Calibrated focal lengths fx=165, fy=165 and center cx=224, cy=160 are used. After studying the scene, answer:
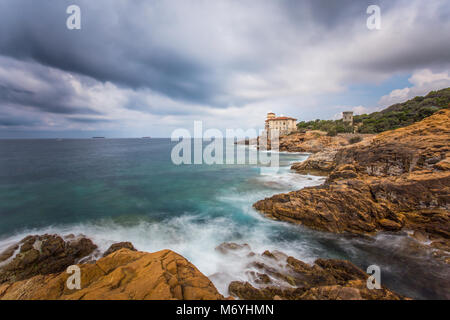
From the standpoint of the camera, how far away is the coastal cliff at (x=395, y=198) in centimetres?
859

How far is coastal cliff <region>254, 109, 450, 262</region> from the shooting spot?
8.59 metres

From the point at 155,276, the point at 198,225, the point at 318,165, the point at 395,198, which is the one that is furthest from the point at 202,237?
the point at 318,165

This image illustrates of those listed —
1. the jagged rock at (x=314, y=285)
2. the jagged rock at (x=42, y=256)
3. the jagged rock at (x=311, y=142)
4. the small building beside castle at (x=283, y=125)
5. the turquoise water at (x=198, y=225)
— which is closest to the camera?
the jagged rock at (x=314, y=285)

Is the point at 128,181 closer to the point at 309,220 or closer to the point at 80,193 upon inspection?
the point at 80,193

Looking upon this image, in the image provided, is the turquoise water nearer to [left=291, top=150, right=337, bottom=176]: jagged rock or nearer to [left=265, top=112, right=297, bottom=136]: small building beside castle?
[left=291, top=150, right=337, bottom=176]: jagged rock

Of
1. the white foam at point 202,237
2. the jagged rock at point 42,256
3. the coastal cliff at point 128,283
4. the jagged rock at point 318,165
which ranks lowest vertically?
the white foam at point 202,237

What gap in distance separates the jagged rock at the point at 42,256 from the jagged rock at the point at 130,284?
328cm

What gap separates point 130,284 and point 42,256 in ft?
22.8

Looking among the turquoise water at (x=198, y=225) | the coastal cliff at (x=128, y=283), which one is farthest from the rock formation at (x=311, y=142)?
the coastal cliff at (x=128, y=283)

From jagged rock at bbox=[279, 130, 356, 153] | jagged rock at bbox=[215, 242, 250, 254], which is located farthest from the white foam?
jagged rock at bbox=[279, 130, 356, 153]

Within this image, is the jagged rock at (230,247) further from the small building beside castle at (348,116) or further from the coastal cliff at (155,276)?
the small building beside castle at (348,116)

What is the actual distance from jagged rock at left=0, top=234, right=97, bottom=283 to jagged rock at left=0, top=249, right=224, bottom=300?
129 inches
